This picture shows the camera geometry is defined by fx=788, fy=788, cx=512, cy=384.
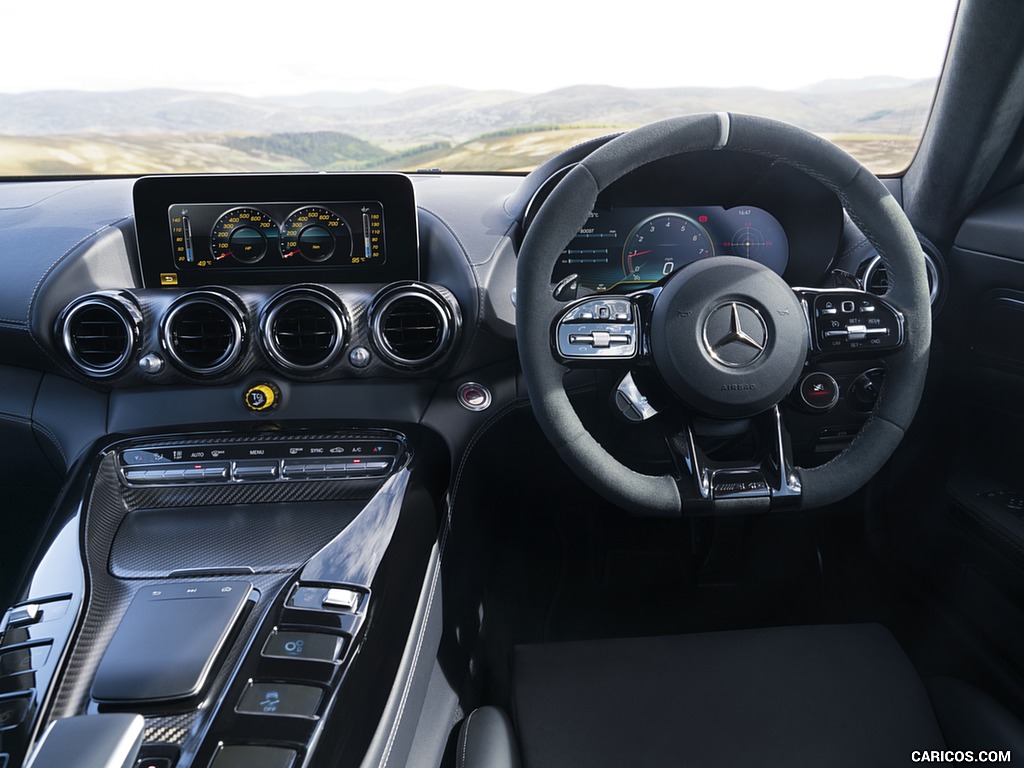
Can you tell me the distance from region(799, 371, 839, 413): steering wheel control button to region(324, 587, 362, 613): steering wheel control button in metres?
0.96

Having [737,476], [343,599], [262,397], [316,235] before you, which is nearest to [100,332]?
[262,397]

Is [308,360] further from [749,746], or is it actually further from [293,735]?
[749,746]

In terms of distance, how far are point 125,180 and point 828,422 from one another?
209 cm

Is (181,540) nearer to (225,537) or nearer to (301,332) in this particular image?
(225,537)

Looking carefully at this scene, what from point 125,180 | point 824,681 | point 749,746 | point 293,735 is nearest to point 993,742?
point 824,681

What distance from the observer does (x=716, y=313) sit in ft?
4.69

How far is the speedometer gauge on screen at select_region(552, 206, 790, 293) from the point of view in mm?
1937

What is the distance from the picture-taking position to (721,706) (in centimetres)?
153

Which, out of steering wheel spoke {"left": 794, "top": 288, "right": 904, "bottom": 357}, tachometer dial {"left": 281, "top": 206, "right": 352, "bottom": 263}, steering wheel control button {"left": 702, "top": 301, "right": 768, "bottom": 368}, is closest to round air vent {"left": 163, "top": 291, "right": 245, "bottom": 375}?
tachometer dial {"left": 281, "top": 206, "right": 352, "bottom": 263}

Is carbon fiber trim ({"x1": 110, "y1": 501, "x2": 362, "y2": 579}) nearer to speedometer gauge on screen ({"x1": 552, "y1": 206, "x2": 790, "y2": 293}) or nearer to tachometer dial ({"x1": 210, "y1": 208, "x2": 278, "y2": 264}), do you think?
tachometer dial ({"x1": 210, "y1": 208, "x2": 278, "y2": 264})

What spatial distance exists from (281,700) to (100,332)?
3.47 ft

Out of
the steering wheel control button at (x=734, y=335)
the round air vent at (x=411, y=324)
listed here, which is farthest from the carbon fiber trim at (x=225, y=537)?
the steering wheel control button at (x=734, y=335)

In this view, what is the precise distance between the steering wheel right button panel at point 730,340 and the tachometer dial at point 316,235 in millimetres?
873

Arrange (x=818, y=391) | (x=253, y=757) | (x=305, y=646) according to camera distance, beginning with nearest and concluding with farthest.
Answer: (x=253, y=757) → (x=305, y=646) → (x=818, y=391)
